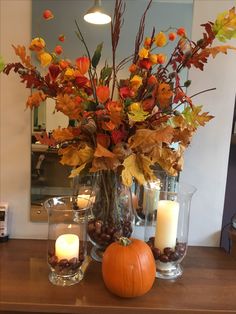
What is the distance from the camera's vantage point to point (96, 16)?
1102mm

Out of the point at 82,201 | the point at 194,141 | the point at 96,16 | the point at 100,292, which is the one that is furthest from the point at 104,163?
the point at 96,16

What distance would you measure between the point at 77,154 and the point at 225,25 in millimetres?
564

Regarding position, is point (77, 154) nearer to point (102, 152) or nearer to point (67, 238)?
point (102, 152)

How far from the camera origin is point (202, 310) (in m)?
0.78

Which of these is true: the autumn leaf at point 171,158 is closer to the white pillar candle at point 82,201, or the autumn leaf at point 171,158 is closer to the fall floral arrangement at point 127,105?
the fall floral arrangement at point 127,105

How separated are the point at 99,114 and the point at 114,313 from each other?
1.87ft

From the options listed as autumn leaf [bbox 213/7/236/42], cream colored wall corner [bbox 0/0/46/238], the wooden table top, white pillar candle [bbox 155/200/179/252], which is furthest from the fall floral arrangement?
the wooden table top

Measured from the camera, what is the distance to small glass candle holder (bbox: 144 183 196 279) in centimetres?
95

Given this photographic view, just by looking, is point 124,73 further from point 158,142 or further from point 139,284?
point 139,284

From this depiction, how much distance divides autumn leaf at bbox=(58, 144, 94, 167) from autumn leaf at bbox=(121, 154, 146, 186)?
0.38 ft

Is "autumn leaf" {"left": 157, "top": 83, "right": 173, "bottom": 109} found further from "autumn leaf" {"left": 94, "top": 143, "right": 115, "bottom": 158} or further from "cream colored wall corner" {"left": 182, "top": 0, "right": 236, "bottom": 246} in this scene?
"cream colored wall corner" {"left": 182, "top": 0, "right": 236, "bottom": 246}

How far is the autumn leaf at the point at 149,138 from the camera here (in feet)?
2.51

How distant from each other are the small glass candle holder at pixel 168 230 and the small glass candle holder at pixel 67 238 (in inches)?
9.7

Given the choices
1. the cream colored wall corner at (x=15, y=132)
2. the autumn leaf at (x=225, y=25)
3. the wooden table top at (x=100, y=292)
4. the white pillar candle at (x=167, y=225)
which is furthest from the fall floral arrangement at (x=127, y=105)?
the wooden table top at (x=100, y=292)
